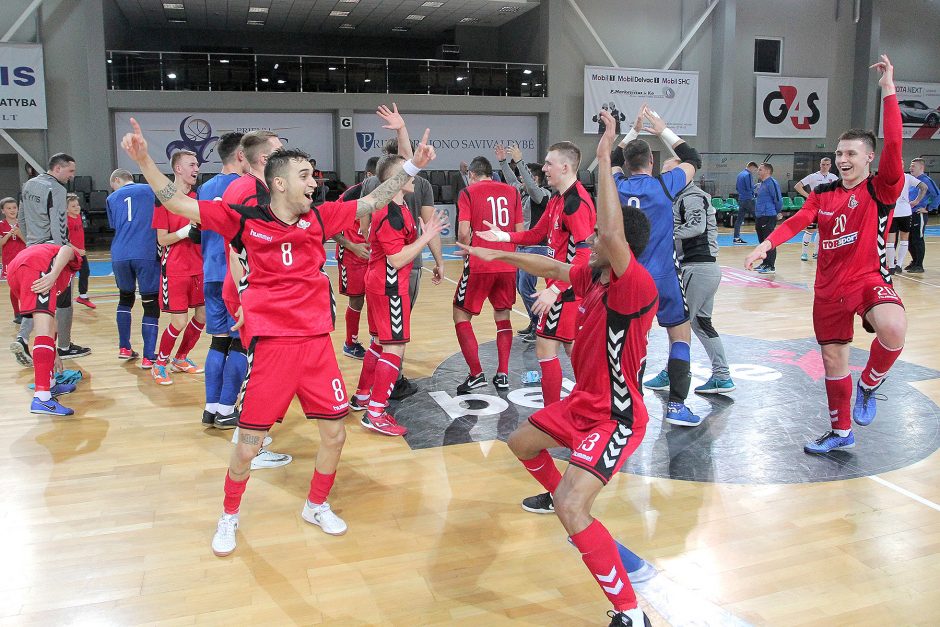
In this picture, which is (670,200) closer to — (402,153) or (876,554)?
(402,153)

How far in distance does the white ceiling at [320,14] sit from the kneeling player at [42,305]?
53.1 feet

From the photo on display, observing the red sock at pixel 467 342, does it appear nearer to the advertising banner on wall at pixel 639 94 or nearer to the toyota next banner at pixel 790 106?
the advertising banner on wall at pixel 639 94

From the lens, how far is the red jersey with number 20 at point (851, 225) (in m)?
4.57

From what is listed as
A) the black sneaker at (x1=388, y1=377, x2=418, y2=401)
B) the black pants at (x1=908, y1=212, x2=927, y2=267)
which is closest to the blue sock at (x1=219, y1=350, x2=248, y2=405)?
the black sneaker at (x1=388, y1=377, x2=418, y2=401)

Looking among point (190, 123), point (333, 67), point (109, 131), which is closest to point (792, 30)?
point (333, 67)

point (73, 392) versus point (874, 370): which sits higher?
point (874, 370)

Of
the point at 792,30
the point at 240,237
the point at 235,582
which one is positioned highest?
the point at 792,30

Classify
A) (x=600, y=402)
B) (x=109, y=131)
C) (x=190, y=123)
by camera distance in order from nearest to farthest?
(x=600, y=402)
(x=109, y=131)
(x=190, y=123)

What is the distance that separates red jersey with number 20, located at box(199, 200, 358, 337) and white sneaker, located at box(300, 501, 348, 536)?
0.96m

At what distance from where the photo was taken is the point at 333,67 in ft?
65.3

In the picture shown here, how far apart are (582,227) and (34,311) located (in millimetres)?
4205

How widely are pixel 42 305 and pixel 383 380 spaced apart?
2.76 m

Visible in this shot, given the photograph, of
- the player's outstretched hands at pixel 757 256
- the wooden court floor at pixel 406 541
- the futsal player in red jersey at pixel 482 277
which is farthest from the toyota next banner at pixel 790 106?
the wooden court floor at pixel 406 541

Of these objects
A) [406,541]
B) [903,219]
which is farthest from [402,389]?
[903,219]
